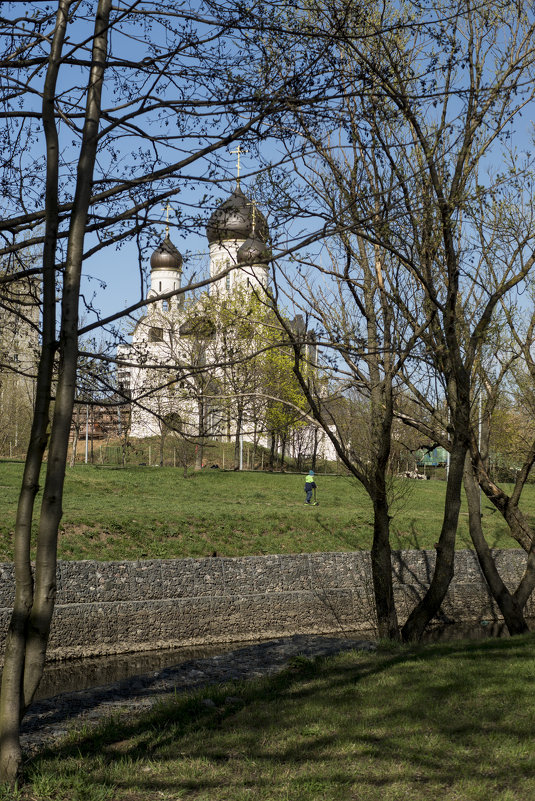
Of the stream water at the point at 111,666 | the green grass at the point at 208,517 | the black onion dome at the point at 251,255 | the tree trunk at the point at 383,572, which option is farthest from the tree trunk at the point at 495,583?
the black onion dome at the point at 251,255

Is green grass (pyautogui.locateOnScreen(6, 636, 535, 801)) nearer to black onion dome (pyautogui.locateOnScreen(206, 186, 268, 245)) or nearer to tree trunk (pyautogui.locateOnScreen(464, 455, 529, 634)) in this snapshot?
black onion dome (pyautogui.locateOnScreen(206, 186, 268, 245))

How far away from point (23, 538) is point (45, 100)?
9.87 feet

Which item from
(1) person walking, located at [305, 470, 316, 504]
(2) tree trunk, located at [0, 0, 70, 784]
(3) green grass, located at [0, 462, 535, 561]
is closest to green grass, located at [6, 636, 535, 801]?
(2) tree trunk, located at [0, 0, 70, 784]

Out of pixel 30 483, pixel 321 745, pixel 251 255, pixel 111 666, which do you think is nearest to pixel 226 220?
pixel 251 255

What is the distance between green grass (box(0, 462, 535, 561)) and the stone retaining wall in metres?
1.69

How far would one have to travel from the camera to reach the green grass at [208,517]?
1975 centimetres

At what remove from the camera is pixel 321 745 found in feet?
19.5

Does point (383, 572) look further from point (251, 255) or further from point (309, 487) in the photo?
point (309, 487)

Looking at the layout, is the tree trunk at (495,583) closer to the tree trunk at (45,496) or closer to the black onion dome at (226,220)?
the black onion dome at (226,220)

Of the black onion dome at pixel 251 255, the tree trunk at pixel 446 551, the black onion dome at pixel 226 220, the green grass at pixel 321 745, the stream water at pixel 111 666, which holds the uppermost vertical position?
the black onion dome at pixel 226 220

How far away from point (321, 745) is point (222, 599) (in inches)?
483

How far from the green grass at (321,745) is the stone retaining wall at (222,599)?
8.04m

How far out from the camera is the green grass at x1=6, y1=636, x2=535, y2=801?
16.7 feet

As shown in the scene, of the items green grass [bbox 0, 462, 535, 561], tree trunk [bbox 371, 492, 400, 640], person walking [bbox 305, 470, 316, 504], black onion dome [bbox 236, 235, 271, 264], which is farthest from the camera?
person walking [bbox 305, 470, 316, 504]
